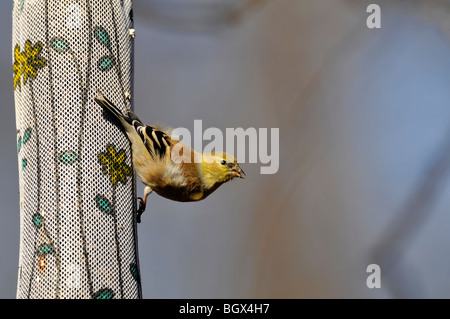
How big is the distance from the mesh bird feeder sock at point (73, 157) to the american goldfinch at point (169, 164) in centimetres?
→ 6

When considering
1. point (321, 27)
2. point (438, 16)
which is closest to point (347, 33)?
point (321, 27)

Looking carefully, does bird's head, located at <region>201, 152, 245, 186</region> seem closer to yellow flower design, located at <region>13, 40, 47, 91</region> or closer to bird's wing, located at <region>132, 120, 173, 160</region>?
bird's wing, located at <region>132, 120, 173, 160</region>

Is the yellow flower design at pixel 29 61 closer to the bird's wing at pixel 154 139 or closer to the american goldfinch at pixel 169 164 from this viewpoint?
the american goldfinch at pixel 169 164

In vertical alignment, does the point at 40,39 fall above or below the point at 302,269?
above

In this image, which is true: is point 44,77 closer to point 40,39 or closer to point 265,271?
point 40,39

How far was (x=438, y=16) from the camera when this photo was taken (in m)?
3.83

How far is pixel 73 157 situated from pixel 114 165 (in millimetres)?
182

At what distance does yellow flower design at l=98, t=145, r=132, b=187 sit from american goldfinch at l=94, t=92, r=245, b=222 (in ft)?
0.25

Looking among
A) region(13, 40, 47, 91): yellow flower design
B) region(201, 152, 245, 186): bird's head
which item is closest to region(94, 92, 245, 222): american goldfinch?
region(201, 152, 245, 186): bird's head

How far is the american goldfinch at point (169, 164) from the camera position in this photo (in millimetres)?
3266

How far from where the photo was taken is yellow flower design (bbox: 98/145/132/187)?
3.16 m

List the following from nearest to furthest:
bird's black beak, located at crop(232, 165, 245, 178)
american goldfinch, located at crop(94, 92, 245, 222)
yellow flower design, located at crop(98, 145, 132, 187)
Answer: yellow flower design, located at crop(98, 145, 132, 187)
american goldfinch, located at crop(94, 92, 245, 222)
bird's black beak, located at crop(232, 165, 245, 178)

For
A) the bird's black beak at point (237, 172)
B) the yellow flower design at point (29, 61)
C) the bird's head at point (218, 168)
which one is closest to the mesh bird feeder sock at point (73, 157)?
the yellow flower design at point (29, 61)
